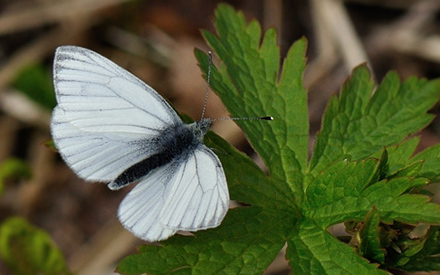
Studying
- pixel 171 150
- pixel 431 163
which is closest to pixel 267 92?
pixel 171 150

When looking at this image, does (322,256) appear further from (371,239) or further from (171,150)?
(171,150)

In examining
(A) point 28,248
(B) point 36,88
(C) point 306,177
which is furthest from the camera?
(B) point 36,88

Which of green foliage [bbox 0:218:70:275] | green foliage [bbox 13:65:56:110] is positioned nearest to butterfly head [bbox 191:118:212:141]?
green foliage [bbox 0:218:70:275]

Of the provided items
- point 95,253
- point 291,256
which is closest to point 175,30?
point 95,253

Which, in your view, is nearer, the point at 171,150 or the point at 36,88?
the point at 171,150

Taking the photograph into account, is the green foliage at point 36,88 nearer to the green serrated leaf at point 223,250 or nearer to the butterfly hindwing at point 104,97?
the butterfly hindwing at point 104,97

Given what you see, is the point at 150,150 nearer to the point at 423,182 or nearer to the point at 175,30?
the point at 423,182
